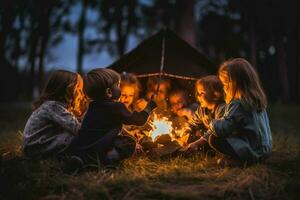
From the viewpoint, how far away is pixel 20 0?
1480 cm

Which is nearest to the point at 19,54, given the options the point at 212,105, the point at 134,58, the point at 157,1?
the point at 157,1

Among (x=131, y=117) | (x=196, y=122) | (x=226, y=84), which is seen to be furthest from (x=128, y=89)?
(x=226, y=84)

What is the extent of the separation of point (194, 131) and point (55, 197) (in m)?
2.28

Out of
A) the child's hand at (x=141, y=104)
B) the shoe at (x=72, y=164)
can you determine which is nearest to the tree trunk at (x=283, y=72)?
the child's hand at (x=141, y=104)

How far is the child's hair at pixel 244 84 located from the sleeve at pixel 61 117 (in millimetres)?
1587

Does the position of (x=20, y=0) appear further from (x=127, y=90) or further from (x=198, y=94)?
(x=198, y=94)

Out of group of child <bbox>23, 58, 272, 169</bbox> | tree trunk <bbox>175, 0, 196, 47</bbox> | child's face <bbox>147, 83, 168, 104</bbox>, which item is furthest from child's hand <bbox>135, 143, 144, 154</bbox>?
tree trunk <bbox>175, 0, 196, 47</bbox>

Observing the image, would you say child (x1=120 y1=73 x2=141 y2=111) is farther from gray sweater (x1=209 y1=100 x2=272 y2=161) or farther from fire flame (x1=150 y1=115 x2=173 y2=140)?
gray sweater (x1=209 y1=100 x2=272 y2=161)

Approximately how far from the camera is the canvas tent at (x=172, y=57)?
6.75 meters

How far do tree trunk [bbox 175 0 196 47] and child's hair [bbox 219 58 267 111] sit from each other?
5703 millimetres

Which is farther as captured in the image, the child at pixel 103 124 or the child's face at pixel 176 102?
the child's face at pixel 176 102

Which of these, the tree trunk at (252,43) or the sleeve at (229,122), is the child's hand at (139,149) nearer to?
the sleeve at (229,122)

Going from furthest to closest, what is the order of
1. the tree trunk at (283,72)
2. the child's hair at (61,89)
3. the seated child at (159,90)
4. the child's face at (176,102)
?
the tree trunk at (283,72), the seated child at (159,90), the child's face at (176,102), the child's hair at (61,89)

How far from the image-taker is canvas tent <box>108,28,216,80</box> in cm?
675
